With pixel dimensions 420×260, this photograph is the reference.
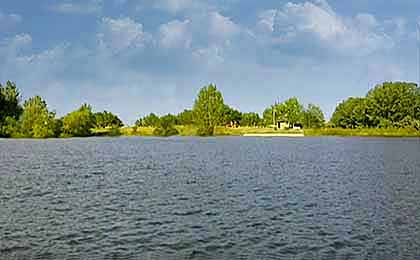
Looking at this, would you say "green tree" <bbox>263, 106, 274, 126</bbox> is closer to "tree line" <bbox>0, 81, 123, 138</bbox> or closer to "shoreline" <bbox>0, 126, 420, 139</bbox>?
"shoreline" <bbox>0, 126, 420, 139</bbox>

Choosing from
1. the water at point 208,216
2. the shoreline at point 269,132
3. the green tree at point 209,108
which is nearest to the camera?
the water at point 208,216

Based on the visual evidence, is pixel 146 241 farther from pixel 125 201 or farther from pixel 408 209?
pixel 408 209

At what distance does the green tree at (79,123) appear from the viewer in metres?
120

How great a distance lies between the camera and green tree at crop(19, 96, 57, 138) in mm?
110456

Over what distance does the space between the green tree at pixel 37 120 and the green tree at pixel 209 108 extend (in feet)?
138

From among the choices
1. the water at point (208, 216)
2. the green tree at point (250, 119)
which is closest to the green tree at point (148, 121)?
the green tree at point (250, 119)

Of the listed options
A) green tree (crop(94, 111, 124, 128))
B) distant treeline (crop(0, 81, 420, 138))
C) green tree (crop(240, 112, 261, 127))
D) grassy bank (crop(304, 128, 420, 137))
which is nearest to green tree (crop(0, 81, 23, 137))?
distant treeline (crop(0, 81, 420, 138))

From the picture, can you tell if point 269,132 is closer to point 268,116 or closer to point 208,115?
point 208,115

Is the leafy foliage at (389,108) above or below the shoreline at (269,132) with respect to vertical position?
above

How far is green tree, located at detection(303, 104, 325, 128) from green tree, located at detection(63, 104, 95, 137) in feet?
229

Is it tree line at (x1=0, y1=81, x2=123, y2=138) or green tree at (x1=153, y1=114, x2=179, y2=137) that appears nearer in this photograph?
tree line at (x1=0, y1=81, x2=123, y2=138)

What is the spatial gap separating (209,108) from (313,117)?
137ft

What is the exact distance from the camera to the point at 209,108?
470 feet

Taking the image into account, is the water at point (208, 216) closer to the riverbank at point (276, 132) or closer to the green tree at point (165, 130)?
the riverbank at point (276, 132)
